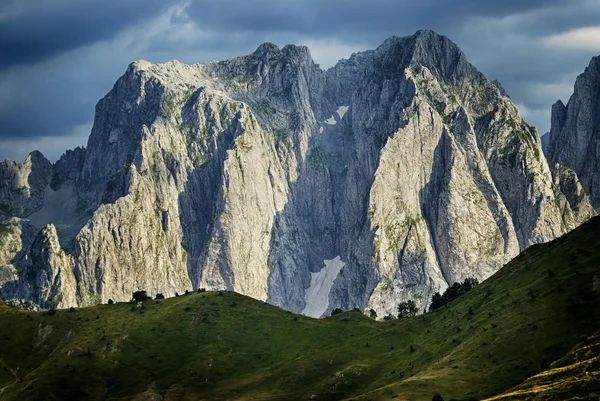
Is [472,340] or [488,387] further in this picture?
[472,340]

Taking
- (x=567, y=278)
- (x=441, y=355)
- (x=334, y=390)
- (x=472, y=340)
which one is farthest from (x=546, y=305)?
(x=334, y=390)

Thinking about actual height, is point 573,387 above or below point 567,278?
below

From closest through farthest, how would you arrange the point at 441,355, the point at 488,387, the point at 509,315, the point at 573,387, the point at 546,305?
the point at 573,387 → the point at 488,387 → the point at 546,305 → the point at 509,315 → the point at 441,355

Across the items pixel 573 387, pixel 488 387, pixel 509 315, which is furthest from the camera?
pixel 509 315

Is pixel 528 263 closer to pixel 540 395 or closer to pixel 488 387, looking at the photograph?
pixel 488 387

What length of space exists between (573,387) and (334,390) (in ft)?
365

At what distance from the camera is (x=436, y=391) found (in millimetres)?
144500

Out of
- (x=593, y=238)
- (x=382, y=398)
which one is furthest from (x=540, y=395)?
(x=593, y=238)

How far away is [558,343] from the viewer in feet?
476

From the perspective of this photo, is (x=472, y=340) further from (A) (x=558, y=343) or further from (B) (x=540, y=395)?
(B) (x=540, y=395)

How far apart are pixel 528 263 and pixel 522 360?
56.0 metres

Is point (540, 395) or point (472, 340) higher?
point (472, 340)

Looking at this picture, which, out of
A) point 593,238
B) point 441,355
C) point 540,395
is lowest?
point 540,395

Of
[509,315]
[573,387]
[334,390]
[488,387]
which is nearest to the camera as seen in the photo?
[573,387]
